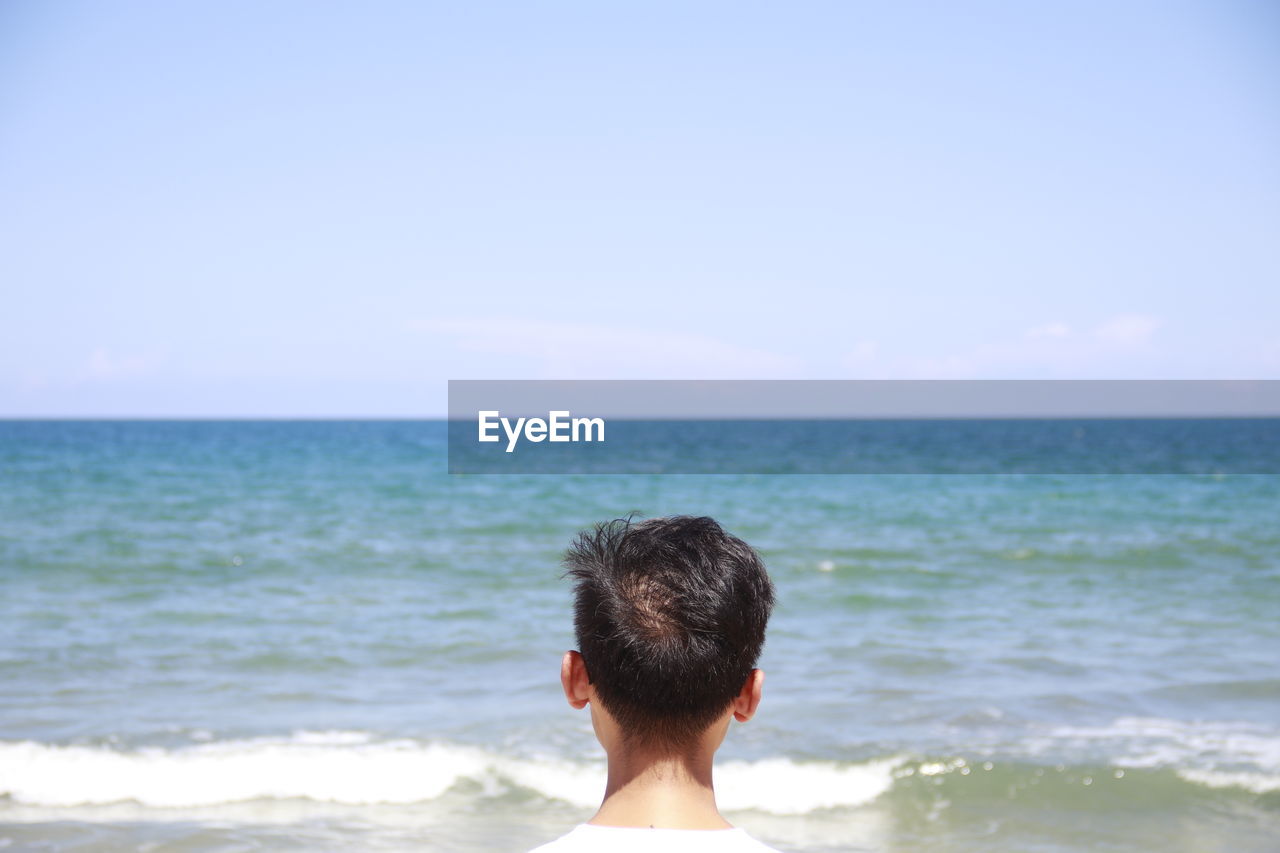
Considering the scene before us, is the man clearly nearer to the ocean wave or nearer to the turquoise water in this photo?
the turquoise water

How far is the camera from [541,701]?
8.08 meters

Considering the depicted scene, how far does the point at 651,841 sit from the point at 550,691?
7.10 meters

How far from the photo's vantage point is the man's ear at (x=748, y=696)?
1.70 metres

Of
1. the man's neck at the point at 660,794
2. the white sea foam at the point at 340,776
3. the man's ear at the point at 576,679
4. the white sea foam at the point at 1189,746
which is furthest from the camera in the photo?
the white sea foam at the point at 1189,746

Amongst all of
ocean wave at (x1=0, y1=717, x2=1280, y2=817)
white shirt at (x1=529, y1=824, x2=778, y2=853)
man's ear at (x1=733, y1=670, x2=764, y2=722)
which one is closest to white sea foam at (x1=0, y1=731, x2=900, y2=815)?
ocean wave at (x1=0, y1=717, x2=1280, y2=817)

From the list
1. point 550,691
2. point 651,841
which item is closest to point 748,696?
point 651,841

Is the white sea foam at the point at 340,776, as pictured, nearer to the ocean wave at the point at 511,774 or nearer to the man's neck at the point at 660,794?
the ocean wave at the point at 511,774

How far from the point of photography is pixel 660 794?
5.19 ft

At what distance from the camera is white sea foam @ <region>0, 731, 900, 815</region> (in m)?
6.24

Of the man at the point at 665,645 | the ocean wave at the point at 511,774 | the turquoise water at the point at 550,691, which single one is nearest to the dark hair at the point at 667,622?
the man at the point at 665,645

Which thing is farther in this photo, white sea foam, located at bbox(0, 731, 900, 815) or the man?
white sea foam, located at bbox(0, 731, 900, 815)

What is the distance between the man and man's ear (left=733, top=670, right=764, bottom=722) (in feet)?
0.08

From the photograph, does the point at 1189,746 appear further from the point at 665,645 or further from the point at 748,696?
the point at 665,645

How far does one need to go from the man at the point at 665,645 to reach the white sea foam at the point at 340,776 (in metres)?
4.86
